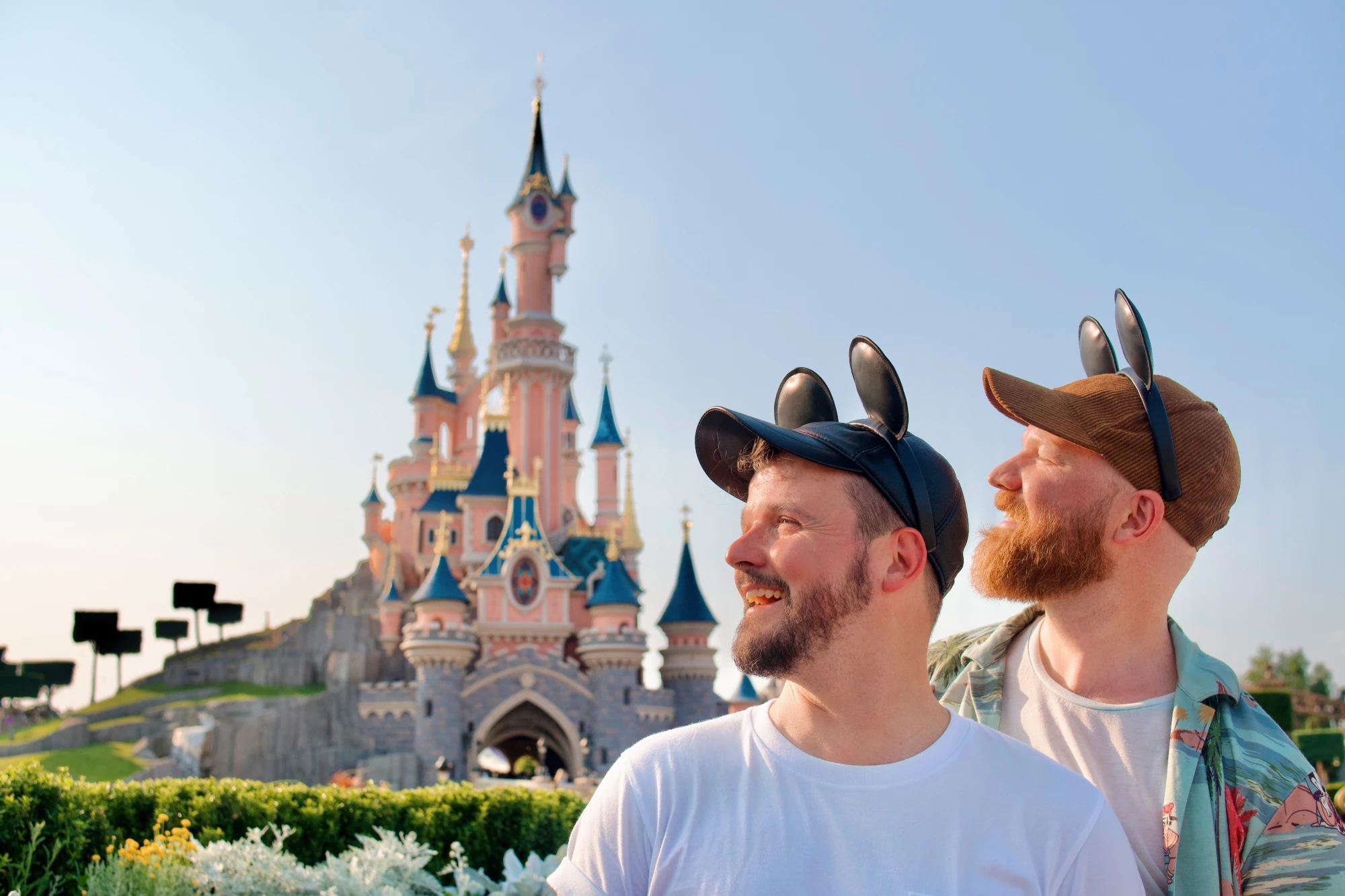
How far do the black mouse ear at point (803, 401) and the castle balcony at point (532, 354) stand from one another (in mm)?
30175

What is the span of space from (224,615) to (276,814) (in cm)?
2930

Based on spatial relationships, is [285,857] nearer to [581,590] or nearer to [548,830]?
[548,830]

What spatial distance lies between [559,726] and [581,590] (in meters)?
3.89

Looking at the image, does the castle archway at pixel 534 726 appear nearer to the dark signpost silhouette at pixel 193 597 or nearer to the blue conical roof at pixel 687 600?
the blue conical roof at pixel 687 600

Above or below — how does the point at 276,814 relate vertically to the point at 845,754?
below

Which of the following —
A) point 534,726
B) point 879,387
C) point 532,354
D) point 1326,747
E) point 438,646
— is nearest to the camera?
point 879,387

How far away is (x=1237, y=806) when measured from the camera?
2.35 m

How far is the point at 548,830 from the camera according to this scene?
7.34 metres

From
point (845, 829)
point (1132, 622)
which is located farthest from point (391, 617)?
point (845, 829)

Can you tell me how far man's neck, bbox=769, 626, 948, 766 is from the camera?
206 cm

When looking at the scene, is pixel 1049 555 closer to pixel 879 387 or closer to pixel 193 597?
pixel 879 387

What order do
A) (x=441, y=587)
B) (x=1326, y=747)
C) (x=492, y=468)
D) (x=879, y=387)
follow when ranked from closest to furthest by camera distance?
1. (x=879, y=387)
2. (x=1326, y=747)
3. (x=441, y=587)
4. (x=492, y=468)

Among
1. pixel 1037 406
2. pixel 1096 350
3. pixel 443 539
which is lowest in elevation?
pixel 1037 406

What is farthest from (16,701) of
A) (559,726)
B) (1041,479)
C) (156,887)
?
(1041,479)
